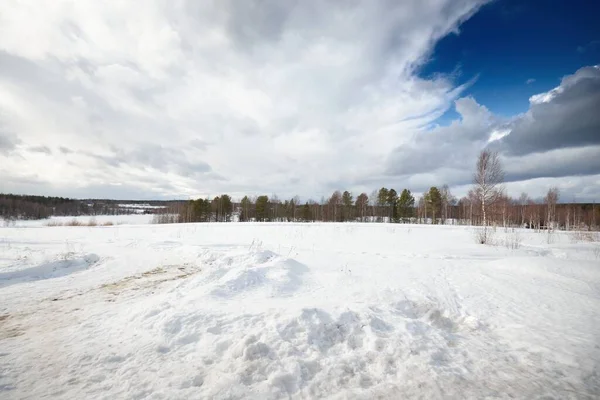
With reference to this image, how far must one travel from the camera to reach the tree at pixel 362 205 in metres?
66.6

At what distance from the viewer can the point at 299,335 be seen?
13.5 ft

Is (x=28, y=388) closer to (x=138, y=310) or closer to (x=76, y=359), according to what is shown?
(x=76, y=359)

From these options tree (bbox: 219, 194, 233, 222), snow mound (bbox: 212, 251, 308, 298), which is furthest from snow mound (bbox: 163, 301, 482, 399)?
tree (bbox: 219, 194, 233, 222)

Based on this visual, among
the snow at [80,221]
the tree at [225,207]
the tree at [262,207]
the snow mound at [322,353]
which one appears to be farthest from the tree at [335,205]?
the snow mound at [322,353]

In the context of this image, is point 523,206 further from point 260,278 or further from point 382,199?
point 260,278

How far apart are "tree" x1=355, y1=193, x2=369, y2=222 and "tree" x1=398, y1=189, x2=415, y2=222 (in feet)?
31.4

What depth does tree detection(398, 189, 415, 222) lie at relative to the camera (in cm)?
5959

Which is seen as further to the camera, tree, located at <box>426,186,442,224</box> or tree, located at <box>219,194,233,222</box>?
tree, located at <box>219,194,233,222</box>

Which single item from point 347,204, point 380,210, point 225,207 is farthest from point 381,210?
point 225,207

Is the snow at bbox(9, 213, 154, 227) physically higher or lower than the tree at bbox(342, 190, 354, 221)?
lower

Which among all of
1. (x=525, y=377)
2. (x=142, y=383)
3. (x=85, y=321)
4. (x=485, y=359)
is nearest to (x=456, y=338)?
(x=485, y=359)

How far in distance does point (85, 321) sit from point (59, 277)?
5276 millimetres

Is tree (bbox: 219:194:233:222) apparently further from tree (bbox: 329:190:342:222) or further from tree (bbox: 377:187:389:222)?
tree (bbox: 377:187:389:222)

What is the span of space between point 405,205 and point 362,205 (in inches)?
435
